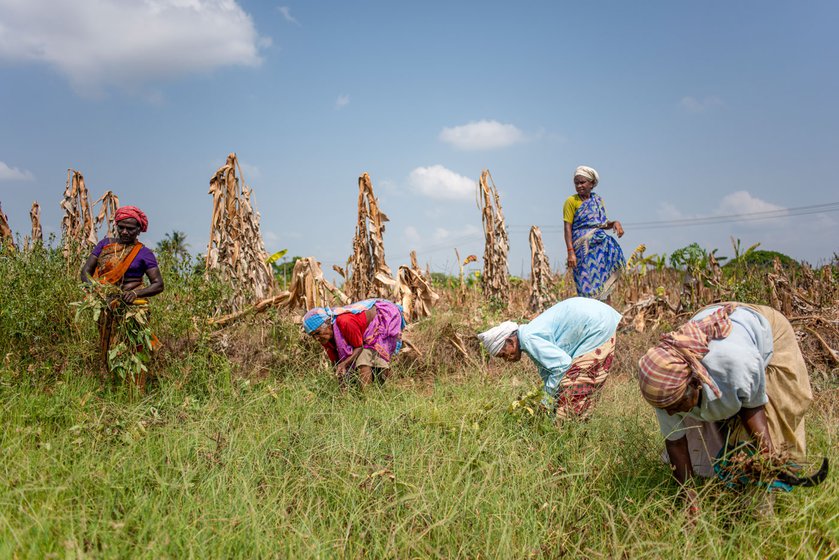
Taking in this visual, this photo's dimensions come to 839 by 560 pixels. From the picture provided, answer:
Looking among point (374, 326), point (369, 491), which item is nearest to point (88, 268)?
point (374, 326)

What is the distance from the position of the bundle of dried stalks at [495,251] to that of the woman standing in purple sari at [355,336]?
4.04 m

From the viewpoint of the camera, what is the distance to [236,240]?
Result: 280 inches

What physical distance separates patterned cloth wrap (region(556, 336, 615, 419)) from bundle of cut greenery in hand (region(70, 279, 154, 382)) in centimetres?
304

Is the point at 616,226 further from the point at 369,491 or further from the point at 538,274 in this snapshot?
the point at 369,491

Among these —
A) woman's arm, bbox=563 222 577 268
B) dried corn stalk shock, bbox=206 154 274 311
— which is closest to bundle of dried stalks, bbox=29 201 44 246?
dried corn stalk shock, bbox=206 154 274 311

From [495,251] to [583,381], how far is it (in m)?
5.13

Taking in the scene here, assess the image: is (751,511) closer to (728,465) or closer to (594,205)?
(728,465)

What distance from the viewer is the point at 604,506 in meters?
2.93

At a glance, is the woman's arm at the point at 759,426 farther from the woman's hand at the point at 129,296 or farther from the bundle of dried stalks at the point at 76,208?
the bundle of dried stalks at the point at 76,208

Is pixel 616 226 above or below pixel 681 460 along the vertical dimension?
above

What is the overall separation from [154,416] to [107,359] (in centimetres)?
100

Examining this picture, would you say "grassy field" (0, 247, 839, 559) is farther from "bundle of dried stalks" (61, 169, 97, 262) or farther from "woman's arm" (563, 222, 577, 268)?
"bundle of dried stalks" (61, 169, 97, 262)

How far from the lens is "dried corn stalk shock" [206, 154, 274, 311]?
700 centimetres

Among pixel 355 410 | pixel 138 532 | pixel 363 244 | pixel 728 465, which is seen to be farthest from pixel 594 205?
pixel 138 532
